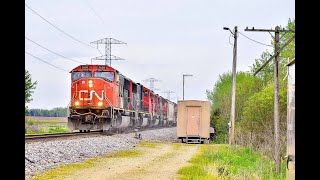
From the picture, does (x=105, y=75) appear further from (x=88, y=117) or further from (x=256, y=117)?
(x=256, y=117)

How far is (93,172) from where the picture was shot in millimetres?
15219

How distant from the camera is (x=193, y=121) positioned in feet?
119

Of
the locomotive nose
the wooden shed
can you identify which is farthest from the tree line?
the locomotive nose

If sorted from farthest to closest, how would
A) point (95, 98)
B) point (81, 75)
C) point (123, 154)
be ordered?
point (81, 75) < point (95, 98) < point (123, 154)

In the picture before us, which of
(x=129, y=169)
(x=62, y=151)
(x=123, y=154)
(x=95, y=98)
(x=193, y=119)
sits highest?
(x=95, y=98)

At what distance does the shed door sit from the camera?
Answer: 35.9 metres

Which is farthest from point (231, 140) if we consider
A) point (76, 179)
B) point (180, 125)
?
point (76, 179)

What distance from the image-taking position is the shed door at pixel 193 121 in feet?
118

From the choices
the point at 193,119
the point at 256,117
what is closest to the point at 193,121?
the point at 193,119

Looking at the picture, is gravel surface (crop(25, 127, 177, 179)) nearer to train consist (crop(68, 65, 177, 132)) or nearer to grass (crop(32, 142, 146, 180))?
grass (crop(32, 142, 146, 180))

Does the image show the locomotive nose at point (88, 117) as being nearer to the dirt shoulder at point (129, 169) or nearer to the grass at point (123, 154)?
the grass at point (123, 154)

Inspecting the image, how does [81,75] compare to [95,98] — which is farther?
[81,75]

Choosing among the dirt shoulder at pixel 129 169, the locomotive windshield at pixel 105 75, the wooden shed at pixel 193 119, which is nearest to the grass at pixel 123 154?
the dirt shoulder at pixel 129 169
